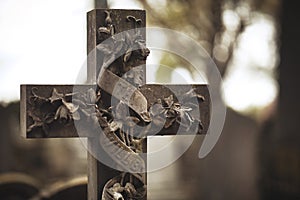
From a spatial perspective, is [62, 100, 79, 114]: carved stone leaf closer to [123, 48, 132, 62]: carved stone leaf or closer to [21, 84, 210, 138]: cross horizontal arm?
[21, 84, 210, 138]: cross horizontal arm

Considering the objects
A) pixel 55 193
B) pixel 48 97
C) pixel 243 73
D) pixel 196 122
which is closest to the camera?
pixel 48 97

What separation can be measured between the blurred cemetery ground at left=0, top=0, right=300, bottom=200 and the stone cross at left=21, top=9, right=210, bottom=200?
17.3ft

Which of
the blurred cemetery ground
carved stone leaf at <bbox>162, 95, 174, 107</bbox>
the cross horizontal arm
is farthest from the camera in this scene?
the blurred cemetery ground

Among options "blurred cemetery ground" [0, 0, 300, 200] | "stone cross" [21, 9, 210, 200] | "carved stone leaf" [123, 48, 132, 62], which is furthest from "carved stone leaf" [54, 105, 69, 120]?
"blurred cemetery ground" [0, 0, 300, 200]

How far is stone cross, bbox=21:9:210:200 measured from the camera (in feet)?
10.4

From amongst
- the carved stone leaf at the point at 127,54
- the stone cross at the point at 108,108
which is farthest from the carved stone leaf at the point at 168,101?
the carved stone leaf at the point at 127,54

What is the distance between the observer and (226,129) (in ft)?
33.4

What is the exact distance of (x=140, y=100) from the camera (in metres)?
3.27

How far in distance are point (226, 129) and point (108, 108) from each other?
705 cm

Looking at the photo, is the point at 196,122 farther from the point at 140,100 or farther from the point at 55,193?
the point at 55,193

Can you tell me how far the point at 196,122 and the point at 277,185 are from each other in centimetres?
541

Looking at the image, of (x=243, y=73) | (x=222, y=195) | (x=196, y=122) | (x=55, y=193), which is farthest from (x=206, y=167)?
(x=196, y=122)

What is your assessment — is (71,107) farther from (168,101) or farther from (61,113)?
(168,101)

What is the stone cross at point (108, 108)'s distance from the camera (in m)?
3.16
